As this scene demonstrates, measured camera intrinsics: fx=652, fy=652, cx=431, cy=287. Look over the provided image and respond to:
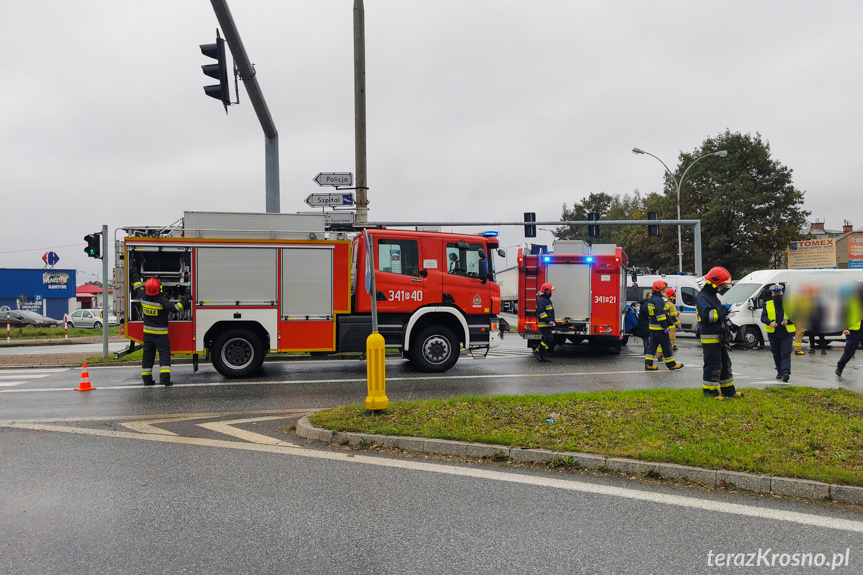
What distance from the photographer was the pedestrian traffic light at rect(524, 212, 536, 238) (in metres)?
28.3

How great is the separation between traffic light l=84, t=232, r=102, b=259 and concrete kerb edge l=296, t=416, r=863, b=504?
1077 cm

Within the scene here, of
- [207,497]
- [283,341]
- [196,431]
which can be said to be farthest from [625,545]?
[283,341]

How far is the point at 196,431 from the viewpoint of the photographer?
7504 millimetres

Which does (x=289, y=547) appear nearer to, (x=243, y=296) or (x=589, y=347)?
(x=243, y=296)

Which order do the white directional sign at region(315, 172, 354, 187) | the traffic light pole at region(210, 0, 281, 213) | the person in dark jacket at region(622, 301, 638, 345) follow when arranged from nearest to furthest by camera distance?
the traffic light pole at region(210, 0, 281, 213)
the white directional sign at region(315, 172, 354, 187)
the person in dark jacket at region(622, 301, 638, 345)

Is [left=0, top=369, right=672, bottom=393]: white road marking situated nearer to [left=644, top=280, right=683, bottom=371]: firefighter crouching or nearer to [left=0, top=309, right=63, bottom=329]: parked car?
[left=644, top=280, right=683, bottom=371]: firefighter crouching

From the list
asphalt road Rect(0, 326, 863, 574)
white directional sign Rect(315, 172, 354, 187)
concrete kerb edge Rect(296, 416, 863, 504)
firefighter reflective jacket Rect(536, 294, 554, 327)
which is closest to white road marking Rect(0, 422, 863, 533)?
asphalt road Rect(0, 326, 863, 574)

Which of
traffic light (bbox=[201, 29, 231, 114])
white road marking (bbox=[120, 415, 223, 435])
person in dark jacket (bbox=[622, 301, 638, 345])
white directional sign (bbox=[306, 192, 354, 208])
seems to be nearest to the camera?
white road marking (bbox=[120, 415, 223, 435])

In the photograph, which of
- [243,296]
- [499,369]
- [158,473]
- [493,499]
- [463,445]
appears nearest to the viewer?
[493,499]

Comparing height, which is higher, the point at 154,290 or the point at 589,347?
the point at 154,290

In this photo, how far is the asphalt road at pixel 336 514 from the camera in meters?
3.85

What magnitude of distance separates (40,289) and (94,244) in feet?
157

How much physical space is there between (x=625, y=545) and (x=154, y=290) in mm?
9091

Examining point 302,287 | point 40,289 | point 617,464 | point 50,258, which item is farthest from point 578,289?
point 50,258
